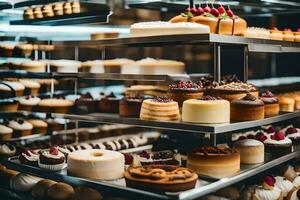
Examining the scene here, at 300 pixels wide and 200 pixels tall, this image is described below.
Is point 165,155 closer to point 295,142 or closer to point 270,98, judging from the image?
point 270,98

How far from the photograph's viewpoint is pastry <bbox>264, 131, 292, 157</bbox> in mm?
3902

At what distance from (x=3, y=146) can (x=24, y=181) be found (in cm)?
121

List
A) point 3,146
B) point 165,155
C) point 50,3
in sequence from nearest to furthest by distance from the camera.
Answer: point 165,155
point 3,146
point 50,3

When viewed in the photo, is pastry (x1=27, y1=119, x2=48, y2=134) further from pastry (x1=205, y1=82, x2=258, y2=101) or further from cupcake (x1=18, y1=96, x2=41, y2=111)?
pastry (x1=205, y1=82, x2=258, y2=101)

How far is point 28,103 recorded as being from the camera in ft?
17.6

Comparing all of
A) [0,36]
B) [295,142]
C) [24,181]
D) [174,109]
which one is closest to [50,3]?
[0,36]

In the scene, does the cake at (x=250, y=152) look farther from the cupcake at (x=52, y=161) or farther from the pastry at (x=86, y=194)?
the cupcake at (x=52, y=161)

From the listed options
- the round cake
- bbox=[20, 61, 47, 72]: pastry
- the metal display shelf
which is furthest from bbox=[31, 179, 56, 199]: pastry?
bbox=[20, 61, 47, 72]: pastry

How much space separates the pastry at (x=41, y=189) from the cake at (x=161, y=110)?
0.99m

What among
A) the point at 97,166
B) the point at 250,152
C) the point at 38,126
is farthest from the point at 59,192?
the point at 38,126

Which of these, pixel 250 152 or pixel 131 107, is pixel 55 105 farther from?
pixel 250 152

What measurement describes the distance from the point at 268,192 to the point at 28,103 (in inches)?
115

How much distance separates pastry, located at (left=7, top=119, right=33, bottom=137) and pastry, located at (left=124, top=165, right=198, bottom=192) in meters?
2.59

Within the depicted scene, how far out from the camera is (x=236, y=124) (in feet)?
10.3
